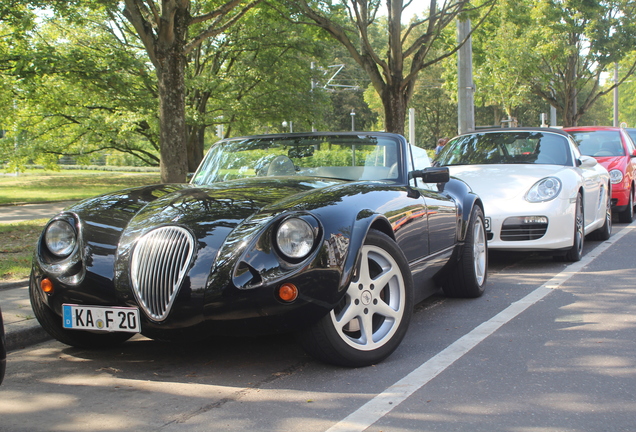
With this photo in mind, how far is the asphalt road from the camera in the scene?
3.15 m

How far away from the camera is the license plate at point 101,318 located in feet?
12.0

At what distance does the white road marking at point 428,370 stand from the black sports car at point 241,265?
0.92 ft

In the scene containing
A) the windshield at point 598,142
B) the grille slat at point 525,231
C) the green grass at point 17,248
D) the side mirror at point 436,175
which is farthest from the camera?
the windshield at point 598,142

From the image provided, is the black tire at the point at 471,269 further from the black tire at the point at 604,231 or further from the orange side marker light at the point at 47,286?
the black tire at the point at 604,231

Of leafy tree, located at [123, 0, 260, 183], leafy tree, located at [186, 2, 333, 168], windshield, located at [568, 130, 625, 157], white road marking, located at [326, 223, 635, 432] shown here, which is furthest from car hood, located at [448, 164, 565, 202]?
leafy tree, located at [186, 2, 333, 168]

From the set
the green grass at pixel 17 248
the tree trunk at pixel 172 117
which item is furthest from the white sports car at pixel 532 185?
the green grass at pixel 17 248

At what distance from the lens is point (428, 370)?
153 inches

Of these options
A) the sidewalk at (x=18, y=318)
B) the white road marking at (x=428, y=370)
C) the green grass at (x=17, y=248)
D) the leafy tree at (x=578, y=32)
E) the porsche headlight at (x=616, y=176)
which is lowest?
the white road marking at (x=428, y=370)

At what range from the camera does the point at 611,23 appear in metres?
28.2

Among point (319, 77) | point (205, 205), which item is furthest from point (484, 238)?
point (319, 77)

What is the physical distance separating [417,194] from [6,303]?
342 cm

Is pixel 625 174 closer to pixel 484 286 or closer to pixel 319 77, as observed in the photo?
pixel 484 286

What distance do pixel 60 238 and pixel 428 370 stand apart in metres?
2.24

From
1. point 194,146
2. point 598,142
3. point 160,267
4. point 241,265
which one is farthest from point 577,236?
point 194,146
